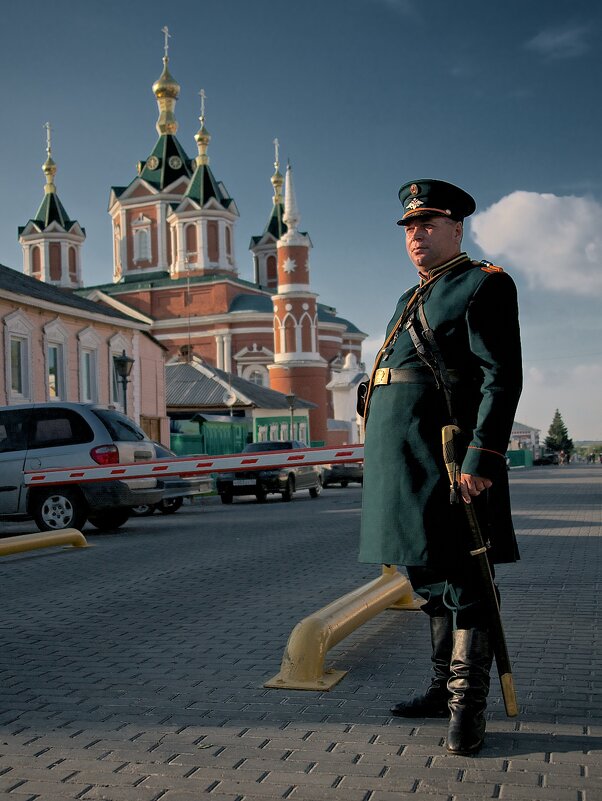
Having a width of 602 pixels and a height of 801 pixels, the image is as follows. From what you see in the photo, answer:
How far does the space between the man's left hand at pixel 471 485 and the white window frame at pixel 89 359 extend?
29225 millimetres

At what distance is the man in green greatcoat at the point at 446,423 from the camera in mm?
3863

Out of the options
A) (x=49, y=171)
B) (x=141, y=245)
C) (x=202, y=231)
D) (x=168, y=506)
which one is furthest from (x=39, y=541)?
(x=49, y=171)

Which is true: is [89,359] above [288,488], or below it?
above

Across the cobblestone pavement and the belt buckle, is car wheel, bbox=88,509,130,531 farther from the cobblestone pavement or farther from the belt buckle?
the belt buckle

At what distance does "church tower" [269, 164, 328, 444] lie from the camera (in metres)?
71.9

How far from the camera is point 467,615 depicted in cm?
395

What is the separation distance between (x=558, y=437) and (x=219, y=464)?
175993mm

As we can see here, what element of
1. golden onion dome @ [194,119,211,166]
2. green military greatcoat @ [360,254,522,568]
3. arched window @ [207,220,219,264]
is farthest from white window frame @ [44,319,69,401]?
golden onion dome @ [194,119,211,166]

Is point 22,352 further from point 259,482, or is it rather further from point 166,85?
point 166,85

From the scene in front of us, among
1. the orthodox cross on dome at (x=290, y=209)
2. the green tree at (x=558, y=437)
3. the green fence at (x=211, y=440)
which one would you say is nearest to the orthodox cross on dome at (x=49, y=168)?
the orthodox cross on dome at (x=290, y=209)

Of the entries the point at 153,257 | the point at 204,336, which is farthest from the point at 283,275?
the point at 153,257

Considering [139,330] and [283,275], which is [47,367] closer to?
[139,330]

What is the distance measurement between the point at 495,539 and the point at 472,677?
1.82 feet

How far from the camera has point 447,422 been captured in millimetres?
4004
